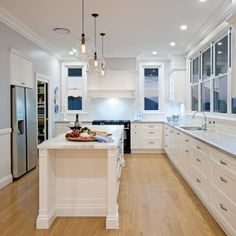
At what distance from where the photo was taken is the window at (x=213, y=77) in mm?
4625

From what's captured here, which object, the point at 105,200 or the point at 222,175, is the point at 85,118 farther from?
the point at 222,175

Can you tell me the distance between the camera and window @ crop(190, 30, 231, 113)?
4625 mm

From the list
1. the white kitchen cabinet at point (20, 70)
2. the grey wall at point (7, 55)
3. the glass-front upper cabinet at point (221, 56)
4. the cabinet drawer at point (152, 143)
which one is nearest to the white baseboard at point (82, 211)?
the grey wall at point (7, 55)

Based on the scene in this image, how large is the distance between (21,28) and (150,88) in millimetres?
4452

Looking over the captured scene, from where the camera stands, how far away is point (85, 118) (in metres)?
8.39

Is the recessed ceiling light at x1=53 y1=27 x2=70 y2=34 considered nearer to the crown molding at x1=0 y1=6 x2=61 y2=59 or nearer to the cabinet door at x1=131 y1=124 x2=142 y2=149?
the crown molding at x1=0 y1=6 x2=61 y2=59

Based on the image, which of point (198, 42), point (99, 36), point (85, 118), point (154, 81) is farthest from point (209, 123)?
point (85, 118)

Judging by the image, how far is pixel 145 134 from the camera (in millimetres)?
7762

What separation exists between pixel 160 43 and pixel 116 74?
1.93 meters

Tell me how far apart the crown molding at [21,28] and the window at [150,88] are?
122 inches

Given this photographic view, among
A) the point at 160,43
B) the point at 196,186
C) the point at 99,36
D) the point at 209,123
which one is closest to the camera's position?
the point at 196,186

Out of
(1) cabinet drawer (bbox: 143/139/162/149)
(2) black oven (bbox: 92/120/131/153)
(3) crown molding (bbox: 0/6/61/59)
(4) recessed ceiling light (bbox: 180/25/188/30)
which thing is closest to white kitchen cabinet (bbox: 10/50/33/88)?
(3) crown molding (bbox: 0/6/61/59)

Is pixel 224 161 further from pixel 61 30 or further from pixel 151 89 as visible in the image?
pixel 151 89

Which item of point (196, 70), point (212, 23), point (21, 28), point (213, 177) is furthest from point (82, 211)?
point (196, 70)
